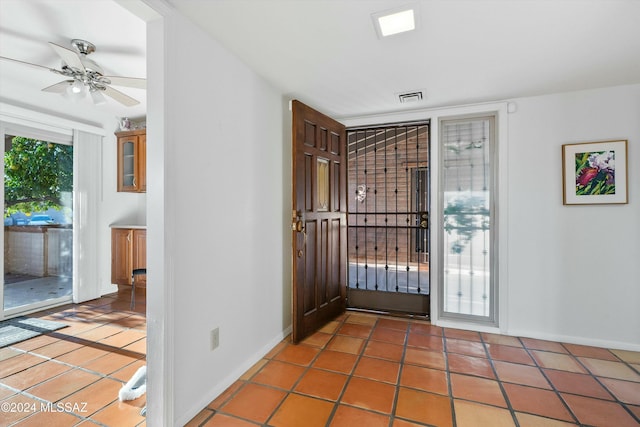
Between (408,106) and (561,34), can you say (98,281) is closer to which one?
(408,106)

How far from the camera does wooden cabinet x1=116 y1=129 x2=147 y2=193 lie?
412cm

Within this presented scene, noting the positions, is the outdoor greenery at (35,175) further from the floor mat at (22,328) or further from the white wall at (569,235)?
the white wall at (569,235)

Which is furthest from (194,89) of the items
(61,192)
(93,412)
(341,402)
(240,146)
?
(61,192)

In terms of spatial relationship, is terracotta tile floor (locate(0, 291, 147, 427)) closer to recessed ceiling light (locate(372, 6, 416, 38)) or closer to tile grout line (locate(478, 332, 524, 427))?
tile grout line (locate(478, 332, 524, 427))

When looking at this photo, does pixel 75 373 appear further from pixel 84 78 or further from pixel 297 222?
Result: pixel 84 78

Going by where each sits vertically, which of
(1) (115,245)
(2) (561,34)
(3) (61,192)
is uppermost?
(2) (561,34)

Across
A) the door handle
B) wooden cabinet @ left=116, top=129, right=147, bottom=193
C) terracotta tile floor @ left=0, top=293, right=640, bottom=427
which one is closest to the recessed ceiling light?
the door handle

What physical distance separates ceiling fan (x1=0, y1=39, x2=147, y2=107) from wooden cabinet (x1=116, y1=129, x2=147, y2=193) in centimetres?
134

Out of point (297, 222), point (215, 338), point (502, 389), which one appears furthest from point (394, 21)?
point (502, 389)

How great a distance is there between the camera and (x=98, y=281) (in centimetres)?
408

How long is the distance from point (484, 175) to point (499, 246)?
74 cm

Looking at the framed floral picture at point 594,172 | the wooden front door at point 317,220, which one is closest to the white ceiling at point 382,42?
the wooden front door at point 317,220

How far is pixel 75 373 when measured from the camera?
86.9 inches

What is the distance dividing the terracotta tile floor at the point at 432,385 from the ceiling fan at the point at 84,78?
256 centimetres
